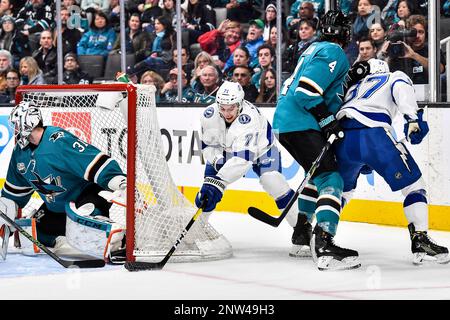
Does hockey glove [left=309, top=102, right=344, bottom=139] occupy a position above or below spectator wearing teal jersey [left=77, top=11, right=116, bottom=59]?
below

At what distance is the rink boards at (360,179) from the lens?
249 inches

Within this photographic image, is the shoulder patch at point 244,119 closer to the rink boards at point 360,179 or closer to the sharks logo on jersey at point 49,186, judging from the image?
the sharks logo on jersey at point 49,186

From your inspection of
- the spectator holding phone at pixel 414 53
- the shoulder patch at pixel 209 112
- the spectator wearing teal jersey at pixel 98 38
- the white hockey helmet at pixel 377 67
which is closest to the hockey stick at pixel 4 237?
the shoulder patch at pixel 209 112

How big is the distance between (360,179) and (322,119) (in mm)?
1792

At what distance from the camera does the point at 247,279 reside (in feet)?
15.6

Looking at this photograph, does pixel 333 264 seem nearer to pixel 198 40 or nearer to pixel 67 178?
pixel 67 178

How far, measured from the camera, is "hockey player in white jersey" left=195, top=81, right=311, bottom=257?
17.6 feet

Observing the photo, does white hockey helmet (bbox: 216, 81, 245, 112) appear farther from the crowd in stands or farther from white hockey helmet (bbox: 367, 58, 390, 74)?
the crowd in stands

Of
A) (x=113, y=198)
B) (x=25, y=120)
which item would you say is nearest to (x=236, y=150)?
(x=113, y=198)

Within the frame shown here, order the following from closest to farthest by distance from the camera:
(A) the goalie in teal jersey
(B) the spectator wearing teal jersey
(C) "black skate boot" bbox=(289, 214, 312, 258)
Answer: (A) the goalie in teal jersey, (C) "black skate boot" bbox=(289, 214, 312, 258), (B) the spectator wearing teal jersey

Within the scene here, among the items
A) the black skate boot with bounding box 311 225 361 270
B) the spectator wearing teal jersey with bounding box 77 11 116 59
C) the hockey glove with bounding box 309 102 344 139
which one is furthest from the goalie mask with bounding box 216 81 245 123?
the spectator wearing teal jersey with bounding box 77 11 116 59

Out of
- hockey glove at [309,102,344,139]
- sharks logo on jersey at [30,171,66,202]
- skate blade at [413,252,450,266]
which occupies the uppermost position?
hockey glove at [309,102,344,139]

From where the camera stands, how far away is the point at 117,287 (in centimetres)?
453

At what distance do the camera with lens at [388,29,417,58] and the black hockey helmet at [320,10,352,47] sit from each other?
1501 millimetres
